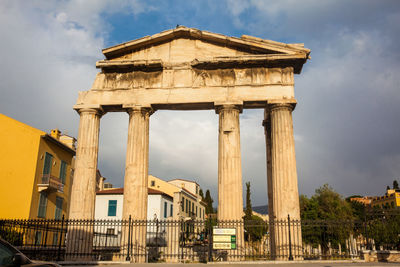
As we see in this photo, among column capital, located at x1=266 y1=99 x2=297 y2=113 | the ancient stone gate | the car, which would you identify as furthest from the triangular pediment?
the car

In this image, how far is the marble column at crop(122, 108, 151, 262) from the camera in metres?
17.0

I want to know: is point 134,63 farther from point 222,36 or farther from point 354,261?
point 354,261

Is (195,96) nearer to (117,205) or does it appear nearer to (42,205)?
(42,205)

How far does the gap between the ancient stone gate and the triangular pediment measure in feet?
0.17

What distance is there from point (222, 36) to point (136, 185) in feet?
28.5

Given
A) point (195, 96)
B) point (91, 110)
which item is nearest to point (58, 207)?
point (91, 110)

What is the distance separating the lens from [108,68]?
64.5ft

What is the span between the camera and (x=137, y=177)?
1797 cm

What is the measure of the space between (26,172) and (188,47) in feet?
46.2

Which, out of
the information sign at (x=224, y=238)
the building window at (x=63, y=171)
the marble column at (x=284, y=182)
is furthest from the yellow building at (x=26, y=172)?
the marble column at (x=284, y=182)

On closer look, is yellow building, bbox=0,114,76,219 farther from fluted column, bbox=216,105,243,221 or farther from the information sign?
the information sign

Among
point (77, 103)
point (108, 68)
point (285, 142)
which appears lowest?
point (285, 142)

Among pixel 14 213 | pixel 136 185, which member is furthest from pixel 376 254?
pixel 14 213

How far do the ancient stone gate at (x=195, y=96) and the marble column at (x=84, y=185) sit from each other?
5cm
